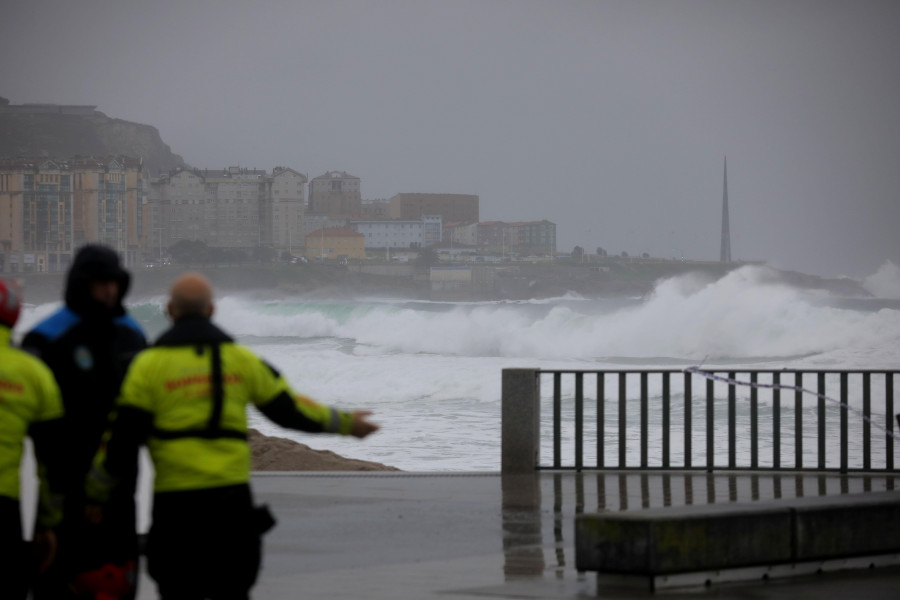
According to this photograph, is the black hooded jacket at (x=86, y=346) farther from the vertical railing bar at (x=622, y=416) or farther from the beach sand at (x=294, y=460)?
the beach sand at (x=294, y=460)

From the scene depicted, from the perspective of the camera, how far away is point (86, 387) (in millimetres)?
Result: 5414

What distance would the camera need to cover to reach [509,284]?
154m

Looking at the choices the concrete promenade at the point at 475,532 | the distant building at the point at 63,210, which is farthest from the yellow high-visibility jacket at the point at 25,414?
the distant building at the point at 63,210

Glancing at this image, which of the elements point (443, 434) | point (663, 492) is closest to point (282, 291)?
point (443, 434)

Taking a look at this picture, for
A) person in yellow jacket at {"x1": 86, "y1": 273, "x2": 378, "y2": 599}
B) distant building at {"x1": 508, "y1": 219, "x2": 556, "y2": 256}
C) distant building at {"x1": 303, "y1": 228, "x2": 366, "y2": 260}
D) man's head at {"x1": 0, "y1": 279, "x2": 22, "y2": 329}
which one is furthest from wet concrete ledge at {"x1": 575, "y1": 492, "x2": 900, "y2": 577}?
distant building at {"x1": 508, "y1": 219, "x2": 556, "y2": 256}

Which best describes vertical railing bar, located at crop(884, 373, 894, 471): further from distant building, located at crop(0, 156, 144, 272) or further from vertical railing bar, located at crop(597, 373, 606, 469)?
distant building, located at crop(0, 156, 144, 272)

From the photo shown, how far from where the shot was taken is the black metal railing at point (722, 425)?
41.3 ft

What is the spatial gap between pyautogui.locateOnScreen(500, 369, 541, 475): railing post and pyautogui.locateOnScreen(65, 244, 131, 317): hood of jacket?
7347mm

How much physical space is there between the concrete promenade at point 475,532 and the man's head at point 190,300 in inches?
96.4

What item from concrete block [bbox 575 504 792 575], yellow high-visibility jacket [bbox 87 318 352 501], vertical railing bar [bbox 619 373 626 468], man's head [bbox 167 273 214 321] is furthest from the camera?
vertical railing bar [bbox 619 373 626 468]

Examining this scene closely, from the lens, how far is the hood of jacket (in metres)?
5.31

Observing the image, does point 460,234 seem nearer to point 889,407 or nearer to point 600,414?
point 600,414

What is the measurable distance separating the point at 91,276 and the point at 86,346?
0.97 ft

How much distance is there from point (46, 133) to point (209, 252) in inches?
1829
